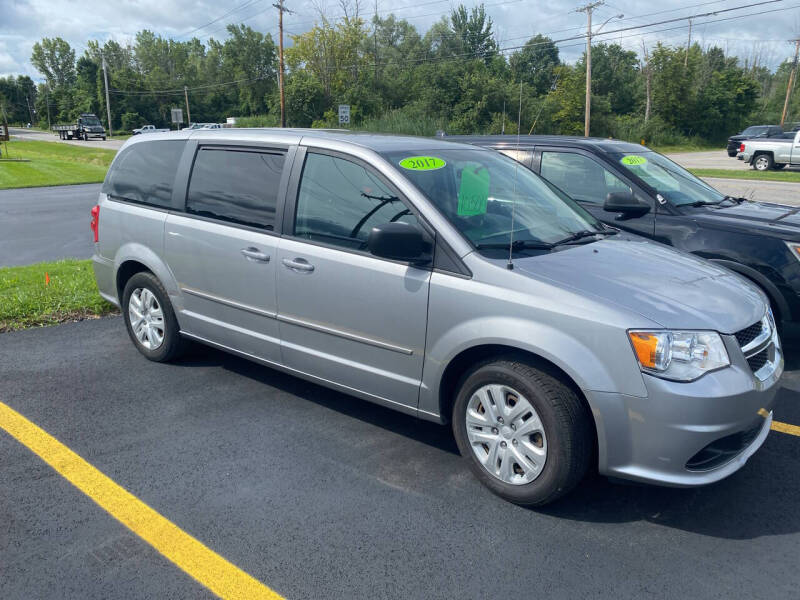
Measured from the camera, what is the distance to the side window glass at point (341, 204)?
3828 millimetres

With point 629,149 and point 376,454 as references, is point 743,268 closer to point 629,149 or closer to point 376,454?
point 629,149

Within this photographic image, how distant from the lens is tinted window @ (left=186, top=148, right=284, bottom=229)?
434 cm

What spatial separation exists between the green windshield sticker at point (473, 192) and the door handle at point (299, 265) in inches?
37.9

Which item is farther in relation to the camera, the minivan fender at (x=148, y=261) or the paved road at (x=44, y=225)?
the paved road at (x=44, y=225)

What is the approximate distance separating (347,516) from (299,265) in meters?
1.53

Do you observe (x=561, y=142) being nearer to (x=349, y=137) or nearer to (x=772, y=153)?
(x=349, y=137)

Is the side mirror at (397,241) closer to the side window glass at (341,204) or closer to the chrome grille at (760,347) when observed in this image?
the side window glass at (341,204)

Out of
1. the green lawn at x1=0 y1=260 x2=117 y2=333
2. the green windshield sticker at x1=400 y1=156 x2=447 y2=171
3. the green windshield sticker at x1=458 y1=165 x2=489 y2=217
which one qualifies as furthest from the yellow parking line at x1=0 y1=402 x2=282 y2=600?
the green lawn at x1=0 y1=260 x2=117 y2=333

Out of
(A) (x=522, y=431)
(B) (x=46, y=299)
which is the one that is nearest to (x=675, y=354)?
(A) (x=522, y=431)

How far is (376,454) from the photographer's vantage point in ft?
12.7

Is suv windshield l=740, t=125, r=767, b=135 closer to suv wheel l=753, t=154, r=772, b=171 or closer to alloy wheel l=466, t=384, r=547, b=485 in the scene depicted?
suv wheel l=753, t=154, r=772, b=171

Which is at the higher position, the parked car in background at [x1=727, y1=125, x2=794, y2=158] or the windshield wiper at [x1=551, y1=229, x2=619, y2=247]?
the parked car in background at [x1=727, y1=125, x2=794, y2=158]

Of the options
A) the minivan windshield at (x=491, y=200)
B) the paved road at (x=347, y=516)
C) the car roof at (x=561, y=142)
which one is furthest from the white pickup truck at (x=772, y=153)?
the minivan windshield at (x=491, y=200)

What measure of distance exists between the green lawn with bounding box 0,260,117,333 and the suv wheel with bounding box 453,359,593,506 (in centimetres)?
470
